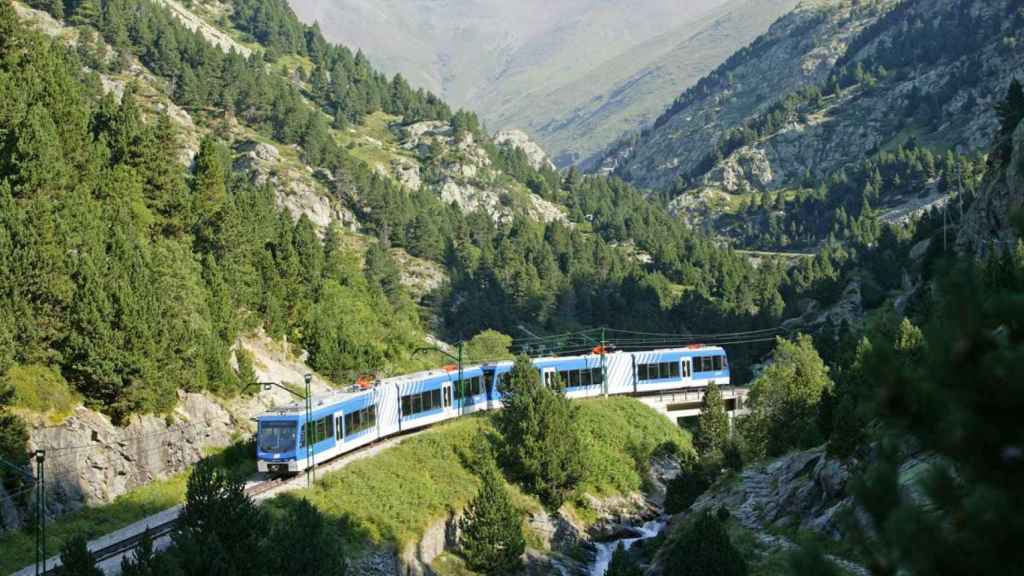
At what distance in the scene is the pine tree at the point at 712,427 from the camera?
204ft

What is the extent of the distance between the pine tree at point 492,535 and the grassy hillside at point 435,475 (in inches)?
100

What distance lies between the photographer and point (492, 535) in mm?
42625

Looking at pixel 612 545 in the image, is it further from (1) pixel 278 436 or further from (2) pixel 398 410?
(1) pixel 278 436

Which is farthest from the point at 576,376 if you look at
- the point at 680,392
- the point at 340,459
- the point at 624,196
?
the point at 624,196

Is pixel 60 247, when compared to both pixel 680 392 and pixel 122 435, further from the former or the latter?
pixel 680 392

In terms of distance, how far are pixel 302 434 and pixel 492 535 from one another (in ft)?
33.3

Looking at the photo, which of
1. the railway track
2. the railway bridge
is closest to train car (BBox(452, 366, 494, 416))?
the railway bridge

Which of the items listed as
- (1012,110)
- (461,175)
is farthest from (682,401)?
(461,175)

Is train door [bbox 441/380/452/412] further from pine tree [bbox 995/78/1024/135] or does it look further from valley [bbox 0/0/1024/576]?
pine tree [bbox 995/78/1024/135]

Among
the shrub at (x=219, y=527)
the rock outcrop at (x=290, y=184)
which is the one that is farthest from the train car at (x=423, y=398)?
the rock outcrop at (x=290, y=184)

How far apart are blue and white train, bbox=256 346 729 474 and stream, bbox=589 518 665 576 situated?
1041cm

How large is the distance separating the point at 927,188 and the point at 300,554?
192438 millimetres

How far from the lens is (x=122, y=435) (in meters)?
41.8

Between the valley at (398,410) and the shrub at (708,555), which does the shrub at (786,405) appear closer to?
the valley at (398,410)
